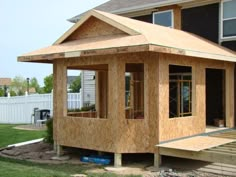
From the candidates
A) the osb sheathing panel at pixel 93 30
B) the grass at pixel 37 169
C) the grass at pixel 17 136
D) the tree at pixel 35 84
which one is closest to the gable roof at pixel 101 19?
the osb sheathing panel at pixel 93 30

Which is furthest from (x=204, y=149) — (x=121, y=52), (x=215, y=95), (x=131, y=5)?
(x=131, y=5)

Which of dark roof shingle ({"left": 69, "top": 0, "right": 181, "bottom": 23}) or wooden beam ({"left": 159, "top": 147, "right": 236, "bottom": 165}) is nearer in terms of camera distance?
wooden beam ({"left": 159, "top": 147, "right": 236, "bottom": 165})

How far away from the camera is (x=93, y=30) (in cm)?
1188

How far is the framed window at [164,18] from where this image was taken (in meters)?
16.2

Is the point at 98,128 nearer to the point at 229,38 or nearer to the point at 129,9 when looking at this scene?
the point at 229,38

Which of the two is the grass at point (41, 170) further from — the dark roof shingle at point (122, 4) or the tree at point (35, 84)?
the tree at point (35, 84)

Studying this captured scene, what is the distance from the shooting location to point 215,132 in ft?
41.9

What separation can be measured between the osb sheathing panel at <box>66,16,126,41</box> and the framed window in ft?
17.8

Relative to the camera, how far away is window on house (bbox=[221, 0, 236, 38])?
579 inches

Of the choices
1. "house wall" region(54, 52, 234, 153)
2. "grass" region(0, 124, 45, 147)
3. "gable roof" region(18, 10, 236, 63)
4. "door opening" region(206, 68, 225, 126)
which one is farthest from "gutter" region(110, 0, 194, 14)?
"grass" region(0, 124, 45, 147)

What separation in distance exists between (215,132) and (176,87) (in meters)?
4.03

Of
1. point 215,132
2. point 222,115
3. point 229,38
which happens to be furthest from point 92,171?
point 229,38

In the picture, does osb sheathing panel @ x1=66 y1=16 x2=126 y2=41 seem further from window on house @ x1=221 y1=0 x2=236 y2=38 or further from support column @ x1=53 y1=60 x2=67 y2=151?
window on house @ x1=221 y1=0 x2=236 y2=38

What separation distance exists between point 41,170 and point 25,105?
16172 mm
